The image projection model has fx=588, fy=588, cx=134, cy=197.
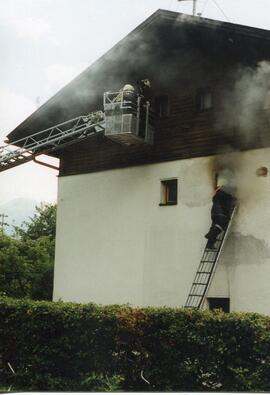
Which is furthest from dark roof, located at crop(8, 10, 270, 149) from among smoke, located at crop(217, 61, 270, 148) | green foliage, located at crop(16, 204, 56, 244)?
green foliage, located at crop(16, 204, 56, 244)

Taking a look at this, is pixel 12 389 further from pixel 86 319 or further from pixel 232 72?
pixel 232 72

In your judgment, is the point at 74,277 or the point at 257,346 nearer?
the point at 257,346

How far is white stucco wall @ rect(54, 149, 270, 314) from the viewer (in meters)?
14.2

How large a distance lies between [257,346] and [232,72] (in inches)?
311

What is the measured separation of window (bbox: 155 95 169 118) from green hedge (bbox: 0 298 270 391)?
22.7 feet

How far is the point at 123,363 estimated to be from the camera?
36.8 ft

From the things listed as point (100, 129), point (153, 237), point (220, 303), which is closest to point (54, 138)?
point (100, 129)

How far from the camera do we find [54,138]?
18.4 m

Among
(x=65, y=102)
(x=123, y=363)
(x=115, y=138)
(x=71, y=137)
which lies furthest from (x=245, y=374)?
(x=65, y=102)

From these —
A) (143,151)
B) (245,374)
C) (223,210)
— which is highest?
(143,151)

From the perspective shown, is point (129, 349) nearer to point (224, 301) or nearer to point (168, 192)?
point (224, 301)

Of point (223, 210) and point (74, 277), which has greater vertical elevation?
point (223, 210)

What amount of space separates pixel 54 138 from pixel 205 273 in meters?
6.85

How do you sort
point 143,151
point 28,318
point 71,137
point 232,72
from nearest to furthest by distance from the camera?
point 28,318, point 232,72, point 143,151, point 71,137
